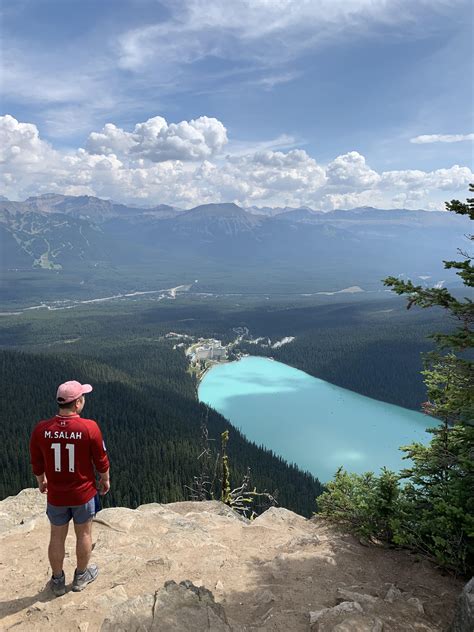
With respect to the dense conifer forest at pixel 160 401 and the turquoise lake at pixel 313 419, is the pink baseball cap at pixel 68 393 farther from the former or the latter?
the turquoise lake at pixel 313 419

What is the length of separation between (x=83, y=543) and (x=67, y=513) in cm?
80

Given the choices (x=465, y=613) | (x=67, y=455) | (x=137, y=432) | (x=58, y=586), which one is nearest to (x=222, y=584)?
(x=58, y=586)

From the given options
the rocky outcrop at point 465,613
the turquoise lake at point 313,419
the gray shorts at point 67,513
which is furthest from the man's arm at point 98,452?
the turquoise lake at point 313,419

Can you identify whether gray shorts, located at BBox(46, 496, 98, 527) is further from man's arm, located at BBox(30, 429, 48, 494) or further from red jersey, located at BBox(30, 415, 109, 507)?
man's arm, located at BBox(30, 429, 48, 494)

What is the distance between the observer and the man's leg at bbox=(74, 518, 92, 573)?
7.85m

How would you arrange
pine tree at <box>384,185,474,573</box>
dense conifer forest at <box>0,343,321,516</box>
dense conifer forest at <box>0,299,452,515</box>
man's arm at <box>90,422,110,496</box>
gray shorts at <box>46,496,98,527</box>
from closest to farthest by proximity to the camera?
1. man's arm at <box>90,422,110,496</box>
2. gray shorts at <box>46,496,98,527</box>
3. pine tree at <box>384,185,474,573</box>
4. dense conifer forest at <box>0,343,321,516</box>
5. dense conifer forest at <box>0,299,452,515</box>

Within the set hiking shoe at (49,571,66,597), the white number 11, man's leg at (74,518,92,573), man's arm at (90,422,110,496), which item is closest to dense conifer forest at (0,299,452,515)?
man's leg at (74,518,92,573)

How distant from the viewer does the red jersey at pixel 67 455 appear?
286 inches

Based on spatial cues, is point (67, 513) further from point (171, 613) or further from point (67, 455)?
point (171, 613)

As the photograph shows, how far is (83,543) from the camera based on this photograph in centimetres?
798

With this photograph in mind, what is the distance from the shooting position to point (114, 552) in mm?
10438

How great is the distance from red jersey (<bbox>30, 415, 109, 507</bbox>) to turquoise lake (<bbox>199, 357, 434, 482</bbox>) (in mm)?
79791

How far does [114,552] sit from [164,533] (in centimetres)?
263

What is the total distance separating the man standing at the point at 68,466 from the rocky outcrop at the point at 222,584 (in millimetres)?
1047
